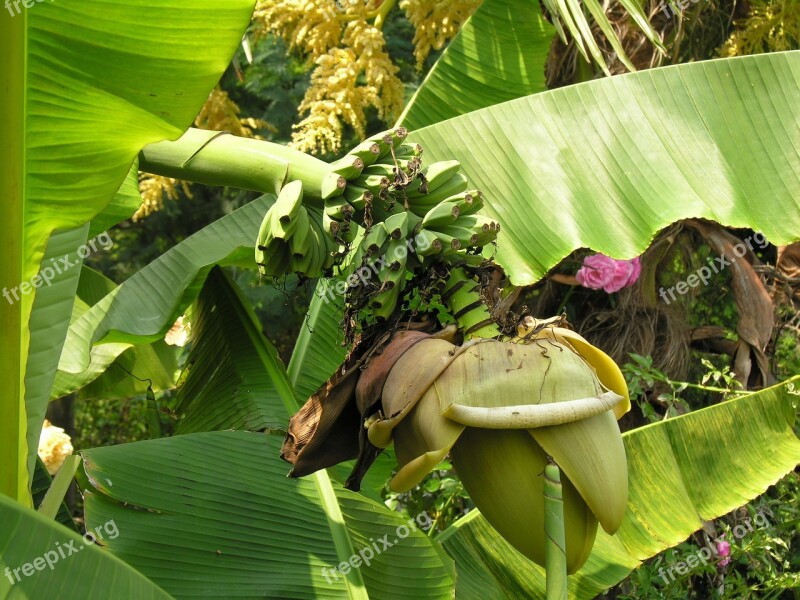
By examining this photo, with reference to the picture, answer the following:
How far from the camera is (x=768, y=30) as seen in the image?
2500mm

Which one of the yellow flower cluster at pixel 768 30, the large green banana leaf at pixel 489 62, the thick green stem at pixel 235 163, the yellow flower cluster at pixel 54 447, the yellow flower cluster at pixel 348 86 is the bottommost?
the yellow flower cluster at pixel 54 447

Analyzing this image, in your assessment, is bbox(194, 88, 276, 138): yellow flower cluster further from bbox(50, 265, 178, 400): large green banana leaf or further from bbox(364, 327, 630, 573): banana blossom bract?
bbox(364, 327, 630, 573): banana blossom bract

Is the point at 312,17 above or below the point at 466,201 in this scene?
above

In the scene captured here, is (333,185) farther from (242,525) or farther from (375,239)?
(242,525)

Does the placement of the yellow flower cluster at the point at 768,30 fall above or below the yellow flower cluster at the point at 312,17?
below

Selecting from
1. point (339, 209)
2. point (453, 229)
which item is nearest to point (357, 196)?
point (339, 209)

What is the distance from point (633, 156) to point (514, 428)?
2.90 feet

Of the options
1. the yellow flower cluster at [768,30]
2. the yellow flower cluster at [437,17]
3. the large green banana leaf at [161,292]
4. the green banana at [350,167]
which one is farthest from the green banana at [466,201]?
the yellow flower cluster at [768,30]

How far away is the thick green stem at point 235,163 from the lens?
1.07 meters

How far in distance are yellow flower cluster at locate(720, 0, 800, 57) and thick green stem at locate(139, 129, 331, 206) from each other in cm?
194

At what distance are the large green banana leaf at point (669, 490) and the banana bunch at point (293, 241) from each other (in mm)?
864

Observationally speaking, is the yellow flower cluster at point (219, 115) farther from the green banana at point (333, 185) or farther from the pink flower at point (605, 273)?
the green banana at point (333, 185)

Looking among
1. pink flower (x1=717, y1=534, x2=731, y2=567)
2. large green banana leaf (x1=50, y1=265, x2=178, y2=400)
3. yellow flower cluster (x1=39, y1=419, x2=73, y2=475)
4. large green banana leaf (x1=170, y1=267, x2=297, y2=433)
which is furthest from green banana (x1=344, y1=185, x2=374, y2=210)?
yellow flower cluster (x1=39, y1=419, x2=73, y2=475)

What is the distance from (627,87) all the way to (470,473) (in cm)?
102
